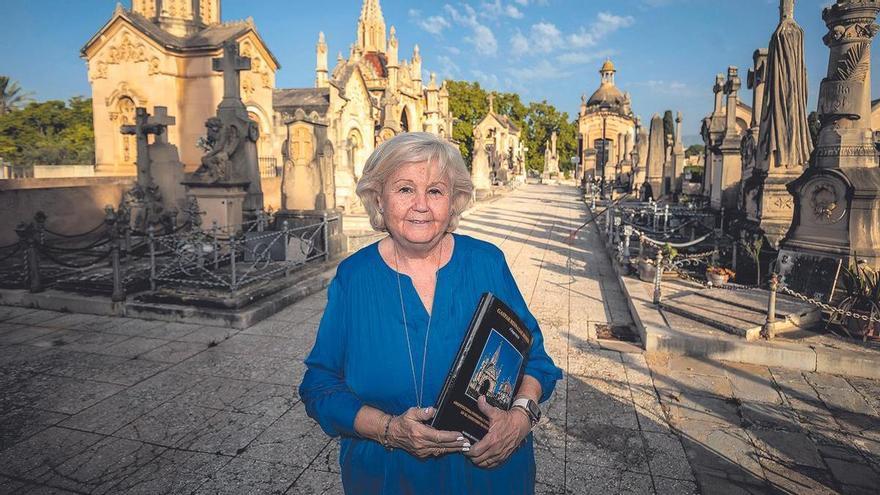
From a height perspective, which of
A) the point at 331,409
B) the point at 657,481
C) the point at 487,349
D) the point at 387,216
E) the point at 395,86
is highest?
the point at 395,86

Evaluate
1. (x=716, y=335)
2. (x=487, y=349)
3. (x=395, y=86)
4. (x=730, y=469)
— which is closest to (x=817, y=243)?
(x=716, y=335)

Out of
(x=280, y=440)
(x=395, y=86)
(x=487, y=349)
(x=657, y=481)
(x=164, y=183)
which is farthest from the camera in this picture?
(x=395, y=86)

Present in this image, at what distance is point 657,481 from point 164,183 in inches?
546

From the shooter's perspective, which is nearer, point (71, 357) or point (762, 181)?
point (71, 357)

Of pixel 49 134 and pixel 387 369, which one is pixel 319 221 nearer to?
pixel 387 369

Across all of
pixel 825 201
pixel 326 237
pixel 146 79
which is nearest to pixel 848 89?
pixel 825 201

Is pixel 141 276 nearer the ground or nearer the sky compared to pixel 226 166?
nearer the ground

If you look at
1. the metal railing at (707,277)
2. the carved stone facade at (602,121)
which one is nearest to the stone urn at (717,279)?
the metal railing at (707,277)

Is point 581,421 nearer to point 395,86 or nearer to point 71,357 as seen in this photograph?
point 71,357

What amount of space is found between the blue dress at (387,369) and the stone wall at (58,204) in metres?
11.9

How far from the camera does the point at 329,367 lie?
2033mm

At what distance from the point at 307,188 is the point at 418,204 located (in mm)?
10671

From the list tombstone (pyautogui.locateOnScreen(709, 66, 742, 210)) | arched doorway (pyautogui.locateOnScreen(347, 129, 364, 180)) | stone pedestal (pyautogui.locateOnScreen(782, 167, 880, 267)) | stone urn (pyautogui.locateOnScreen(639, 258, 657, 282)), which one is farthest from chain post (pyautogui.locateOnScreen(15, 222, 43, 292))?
tombstone (pyautogui.locateOnScreen(709, 66, 742, 210))

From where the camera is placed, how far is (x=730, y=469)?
3609 mm
